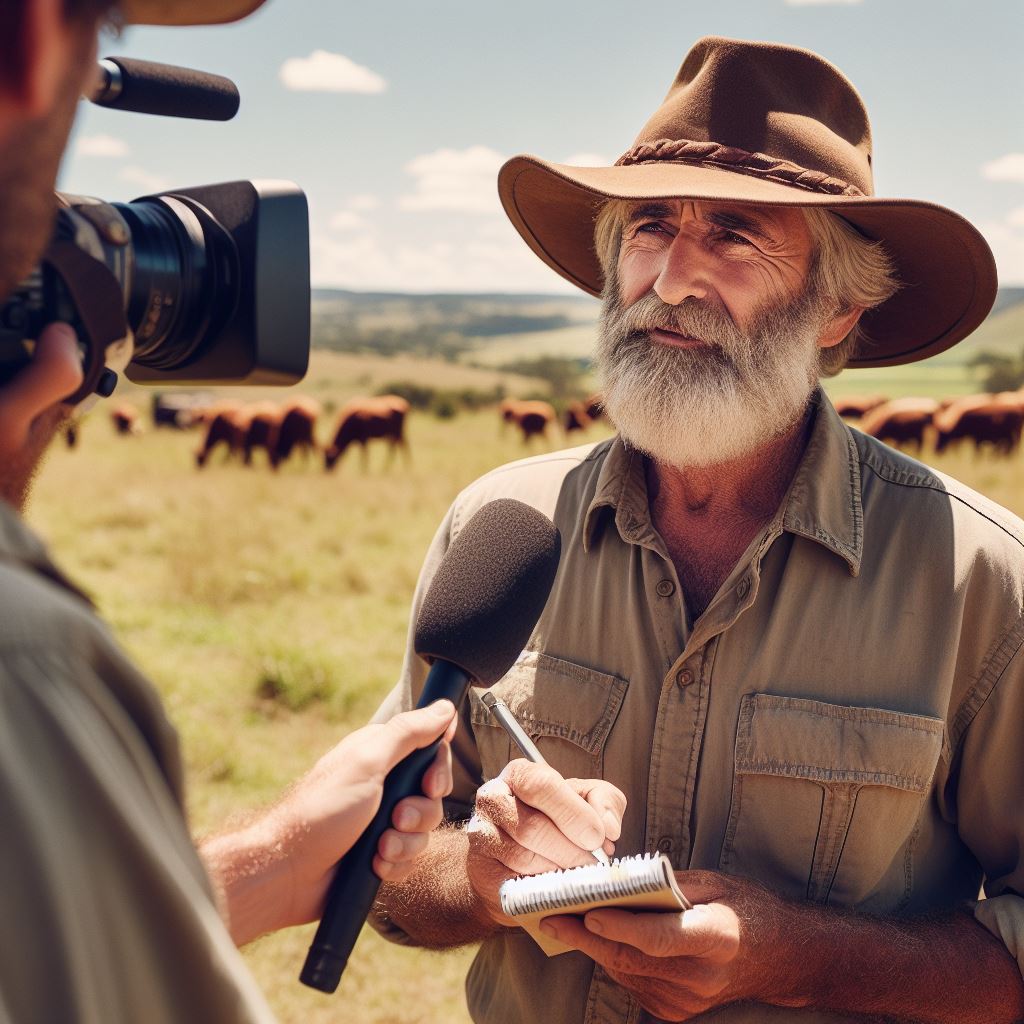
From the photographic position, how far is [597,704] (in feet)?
8.34

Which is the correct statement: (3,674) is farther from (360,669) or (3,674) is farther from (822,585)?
(360,669)

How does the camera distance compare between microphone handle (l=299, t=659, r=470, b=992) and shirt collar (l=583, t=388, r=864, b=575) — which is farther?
shirt collar (l=583, t=388, r=864, b=575)

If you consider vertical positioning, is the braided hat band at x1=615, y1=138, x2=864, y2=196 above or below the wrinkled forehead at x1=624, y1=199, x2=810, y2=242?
above

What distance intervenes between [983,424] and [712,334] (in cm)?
2475

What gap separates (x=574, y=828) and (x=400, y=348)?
13142 centimetres

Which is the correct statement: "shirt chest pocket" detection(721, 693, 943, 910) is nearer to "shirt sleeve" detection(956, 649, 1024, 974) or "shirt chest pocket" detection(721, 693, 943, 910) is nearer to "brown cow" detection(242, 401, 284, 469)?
"shirt sleeve" detection(956, 649, 1024, 974)

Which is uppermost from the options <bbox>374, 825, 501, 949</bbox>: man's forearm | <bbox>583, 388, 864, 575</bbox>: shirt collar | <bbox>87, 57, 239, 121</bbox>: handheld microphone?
<bbox>87, 57, 239, 121</bbox>: handheld microphone

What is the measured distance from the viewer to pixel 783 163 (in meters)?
2.63

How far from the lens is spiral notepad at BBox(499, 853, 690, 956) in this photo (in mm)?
1614

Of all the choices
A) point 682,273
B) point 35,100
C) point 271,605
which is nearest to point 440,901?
point 682,273

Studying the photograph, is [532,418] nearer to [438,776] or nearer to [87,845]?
[438,776]

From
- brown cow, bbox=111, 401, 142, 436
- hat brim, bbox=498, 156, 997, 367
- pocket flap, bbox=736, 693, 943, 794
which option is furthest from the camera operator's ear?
brown cow, bbox=111, 401, 142, 436

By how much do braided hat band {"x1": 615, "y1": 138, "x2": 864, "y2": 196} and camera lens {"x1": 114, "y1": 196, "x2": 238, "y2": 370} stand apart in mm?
1507

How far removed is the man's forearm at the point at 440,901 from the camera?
8.18ft
